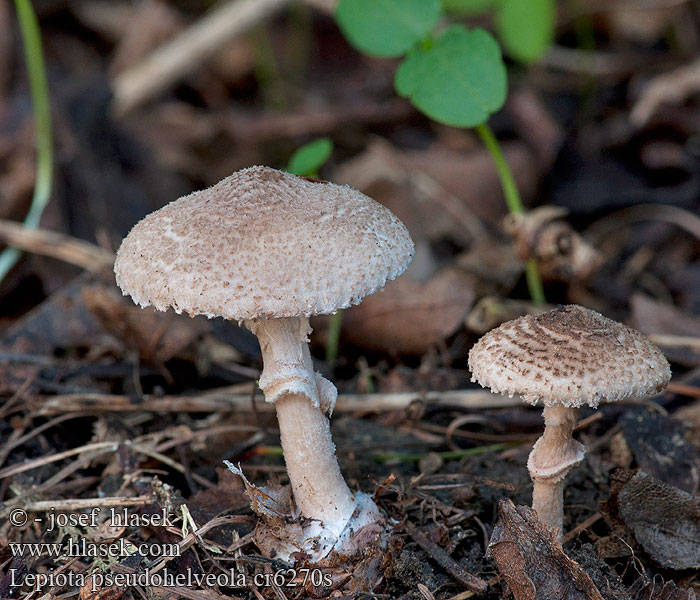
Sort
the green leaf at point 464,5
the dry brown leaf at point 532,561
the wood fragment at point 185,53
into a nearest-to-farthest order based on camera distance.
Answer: the dry brown leaf at point 532,561 < the green leaf at point 464,5 < the wood fragment at point 185,53

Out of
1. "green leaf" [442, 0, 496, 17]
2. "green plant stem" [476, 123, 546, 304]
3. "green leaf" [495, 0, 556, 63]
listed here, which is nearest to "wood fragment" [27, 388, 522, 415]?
"green plant stem" [476, 123, 546, 304]

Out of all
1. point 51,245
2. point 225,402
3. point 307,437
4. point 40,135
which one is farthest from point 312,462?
point 40,135

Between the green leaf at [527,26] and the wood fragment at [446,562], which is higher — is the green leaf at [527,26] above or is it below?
above

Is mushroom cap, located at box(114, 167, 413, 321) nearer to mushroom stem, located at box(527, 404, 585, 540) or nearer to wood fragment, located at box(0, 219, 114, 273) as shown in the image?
mushroom stem, located at box(527, 404, 585, 540)

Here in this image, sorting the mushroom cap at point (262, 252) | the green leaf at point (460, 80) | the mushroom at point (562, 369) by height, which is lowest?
the mushroom at point (562, 369)

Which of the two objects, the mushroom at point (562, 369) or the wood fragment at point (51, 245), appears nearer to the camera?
the mushroom at point (562, 369)

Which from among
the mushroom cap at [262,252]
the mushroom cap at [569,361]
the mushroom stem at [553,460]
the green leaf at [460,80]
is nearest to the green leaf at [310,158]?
the green leaf at [460,80]

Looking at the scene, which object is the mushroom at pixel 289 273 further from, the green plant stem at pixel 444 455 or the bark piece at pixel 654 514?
the bark piece at pixel 654 514
